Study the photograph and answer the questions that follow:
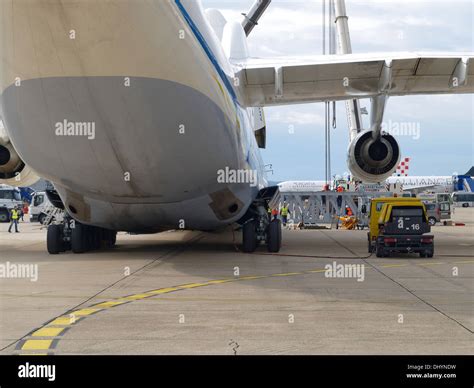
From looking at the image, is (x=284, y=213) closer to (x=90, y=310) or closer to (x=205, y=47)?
(x=205, y=47)

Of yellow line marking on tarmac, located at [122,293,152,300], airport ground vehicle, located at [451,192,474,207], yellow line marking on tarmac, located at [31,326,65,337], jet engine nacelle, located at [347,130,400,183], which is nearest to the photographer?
yellow line marking on tarmac, located at [31,326,65,337]

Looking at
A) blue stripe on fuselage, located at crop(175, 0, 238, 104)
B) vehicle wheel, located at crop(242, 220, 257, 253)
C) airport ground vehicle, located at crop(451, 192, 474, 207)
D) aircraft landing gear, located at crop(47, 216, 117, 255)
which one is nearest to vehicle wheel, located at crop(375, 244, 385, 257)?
vehicle wheel, located at crop(242, 220, 257, 253)

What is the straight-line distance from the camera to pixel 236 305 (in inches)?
365

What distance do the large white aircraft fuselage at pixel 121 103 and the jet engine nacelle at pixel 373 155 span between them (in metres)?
5.22

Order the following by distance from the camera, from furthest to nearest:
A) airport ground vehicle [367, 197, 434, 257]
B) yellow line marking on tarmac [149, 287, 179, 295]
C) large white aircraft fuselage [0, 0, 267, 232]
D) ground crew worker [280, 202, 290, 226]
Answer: ground crew worker [280, 202, 290, 226], airport ground vehicle [367, 197, 434, 257], large white aircraft fuselage [0, 0, 267, 232], yellow line marking on tarmac [149, 287, 179, 295]

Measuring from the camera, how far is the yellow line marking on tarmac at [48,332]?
23.9ft

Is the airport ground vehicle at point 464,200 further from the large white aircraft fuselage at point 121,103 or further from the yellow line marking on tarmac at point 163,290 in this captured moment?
the yellow line marking on tarmac at point 163,290

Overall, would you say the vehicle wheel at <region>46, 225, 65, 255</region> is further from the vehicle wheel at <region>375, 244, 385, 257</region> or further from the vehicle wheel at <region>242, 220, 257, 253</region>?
the vehicle wheel at <region>375, 244, 385, 257</region>

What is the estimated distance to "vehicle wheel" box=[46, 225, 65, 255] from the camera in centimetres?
1698

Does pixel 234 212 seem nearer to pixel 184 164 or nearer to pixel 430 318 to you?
pixel 184 164

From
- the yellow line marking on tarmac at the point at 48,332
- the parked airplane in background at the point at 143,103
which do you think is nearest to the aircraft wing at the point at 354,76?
the parked airplane in background at the point at 143,103

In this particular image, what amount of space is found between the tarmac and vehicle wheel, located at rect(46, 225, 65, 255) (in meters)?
0.59

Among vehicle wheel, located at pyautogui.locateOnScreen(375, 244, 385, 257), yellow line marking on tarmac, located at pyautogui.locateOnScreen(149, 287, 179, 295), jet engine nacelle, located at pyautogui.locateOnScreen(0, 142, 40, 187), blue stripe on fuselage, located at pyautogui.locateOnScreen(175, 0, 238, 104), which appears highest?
blue stripe on fuselage, located at pyautogui.locateOnScreen(175, 0, 238, 104)
